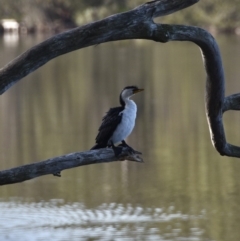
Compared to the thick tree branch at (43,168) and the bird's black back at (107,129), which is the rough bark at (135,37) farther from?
the bird's black back at (107,129)

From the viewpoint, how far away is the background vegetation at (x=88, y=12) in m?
50.8

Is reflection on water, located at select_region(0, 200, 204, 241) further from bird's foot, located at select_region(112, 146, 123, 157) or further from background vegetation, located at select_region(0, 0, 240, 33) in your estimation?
background vegetation, located at select_region(0, 0, 240, 33)

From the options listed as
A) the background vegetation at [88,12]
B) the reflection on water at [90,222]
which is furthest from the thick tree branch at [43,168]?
the background vegetation at [88,12]

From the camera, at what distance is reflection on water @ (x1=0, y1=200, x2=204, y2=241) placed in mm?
8516

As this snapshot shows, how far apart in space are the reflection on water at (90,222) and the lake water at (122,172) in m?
0.01

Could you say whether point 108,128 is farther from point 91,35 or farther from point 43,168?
point 91,35

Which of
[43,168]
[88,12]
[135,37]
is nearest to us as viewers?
[135,37]

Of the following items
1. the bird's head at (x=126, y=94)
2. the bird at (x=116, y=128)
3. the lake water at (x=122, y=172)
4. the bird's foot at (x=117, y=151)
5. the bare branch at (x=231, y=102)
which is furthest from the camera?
the lake water at (x=122, y=172)

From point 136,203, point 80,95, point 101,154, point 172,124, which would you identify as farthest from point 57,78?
point 101,154

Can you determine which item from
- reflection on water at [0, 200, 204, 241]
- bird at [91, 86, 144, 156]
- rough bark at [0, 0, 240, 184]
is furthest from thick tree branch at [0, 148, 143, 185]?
reflection on water at [0, 200, 204, 241]

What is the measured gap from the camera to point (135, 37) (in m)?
3.89

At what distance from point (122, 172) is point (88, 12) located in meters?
45.4

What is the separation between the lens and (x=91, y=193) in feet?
34.7

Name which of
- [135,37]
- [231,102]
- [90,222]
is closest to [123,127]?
[231,102]
